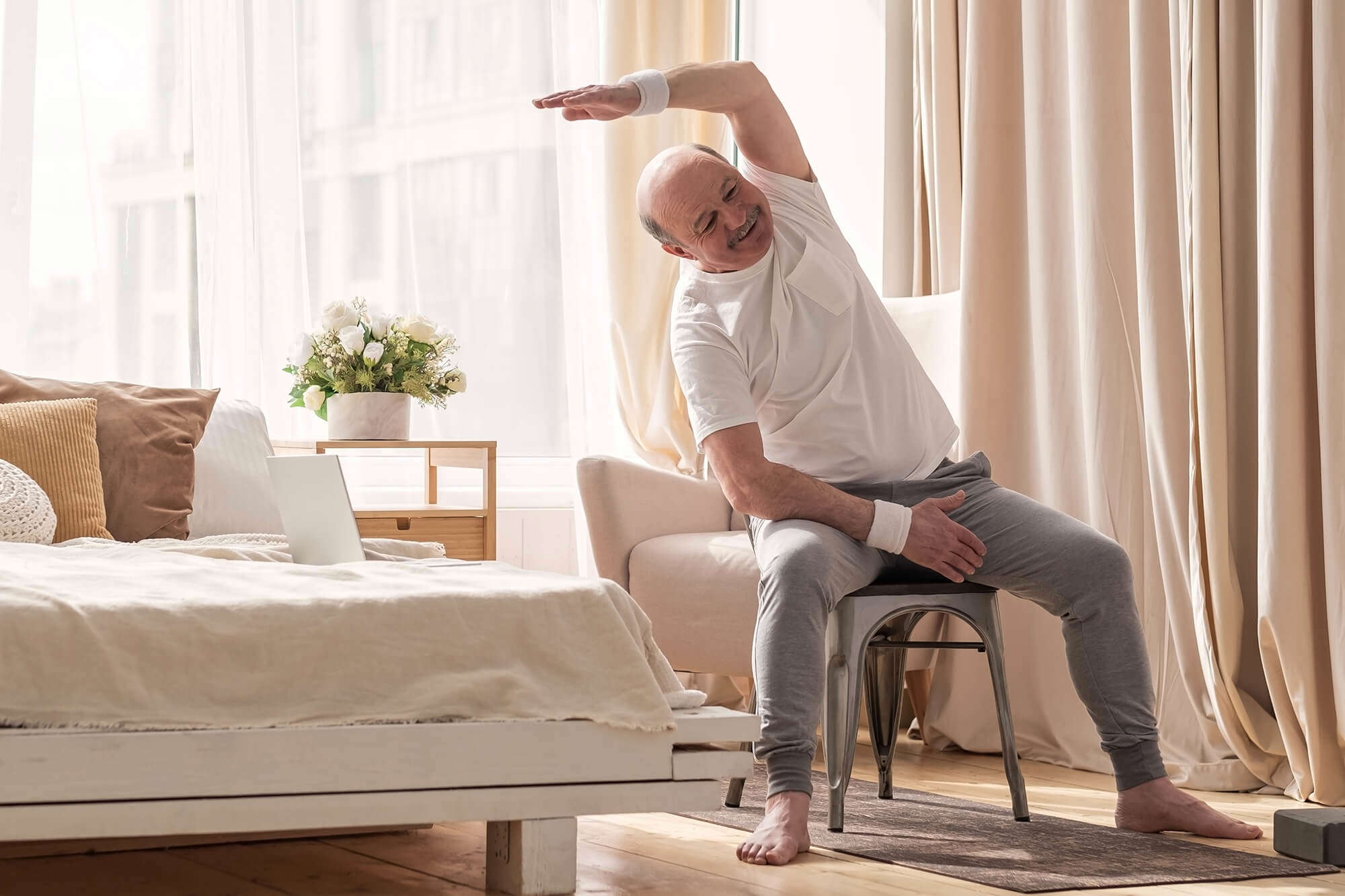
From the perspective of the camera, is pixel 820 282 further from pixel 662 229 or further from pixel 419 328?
pixel 419 328

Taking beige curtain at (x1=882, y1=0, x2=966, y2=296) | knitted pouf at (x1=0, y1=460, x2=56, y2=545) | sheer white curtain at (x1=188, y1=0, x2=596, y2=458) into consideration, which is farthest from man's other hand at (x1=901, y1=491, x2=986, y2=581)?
sheer white curtain at (x1=188, y1=0, x2=596, y2=458)

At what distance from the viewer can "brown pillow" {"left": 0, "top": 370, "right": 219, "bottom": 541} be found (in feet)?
8.68

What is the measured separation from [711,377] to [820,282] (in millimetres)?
262

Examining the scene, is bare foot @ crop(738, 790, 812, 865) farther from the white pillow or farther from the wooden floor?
the white pillow

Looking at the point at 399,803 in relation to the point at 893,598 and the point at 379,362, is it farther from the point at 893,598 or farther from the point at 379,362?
the point at 379,362

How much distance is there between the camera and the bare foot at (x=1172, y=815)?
78.2 inches

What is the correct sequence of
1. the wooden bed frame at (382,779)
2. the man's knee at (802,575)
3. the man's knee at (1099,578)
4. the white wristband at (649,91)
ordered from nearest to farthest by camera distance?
the wooden bed frame at (382,779)
the man's knee at (802,575)
the man's knee at (1099,578)
the white wristband at (649,91)

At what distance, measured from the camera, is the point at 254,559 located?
207 cm

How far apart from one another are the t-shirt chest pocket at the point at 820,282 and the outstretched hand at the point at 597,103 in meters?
0.36

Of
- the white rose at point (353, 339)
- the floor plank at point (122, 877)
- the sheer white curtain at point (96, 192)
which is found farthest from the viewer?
the sheer white curtain at point (96, 192)

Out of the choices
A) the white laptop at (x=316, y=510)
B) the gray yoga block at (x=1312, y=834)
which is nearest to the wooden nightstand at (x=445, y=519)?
the white laptop at (x=316, y=510)

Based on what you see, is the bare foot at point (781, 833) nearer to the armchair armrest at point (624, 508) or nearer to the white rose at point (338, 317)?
the armchair armrest at point (624, 508)

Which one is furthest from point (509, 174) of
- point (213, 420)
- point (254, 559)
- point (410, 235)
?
point (254, 559)

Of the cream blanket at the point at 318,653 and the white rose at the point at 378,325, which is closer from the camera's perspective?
the cream blanket at the point at 318,653
